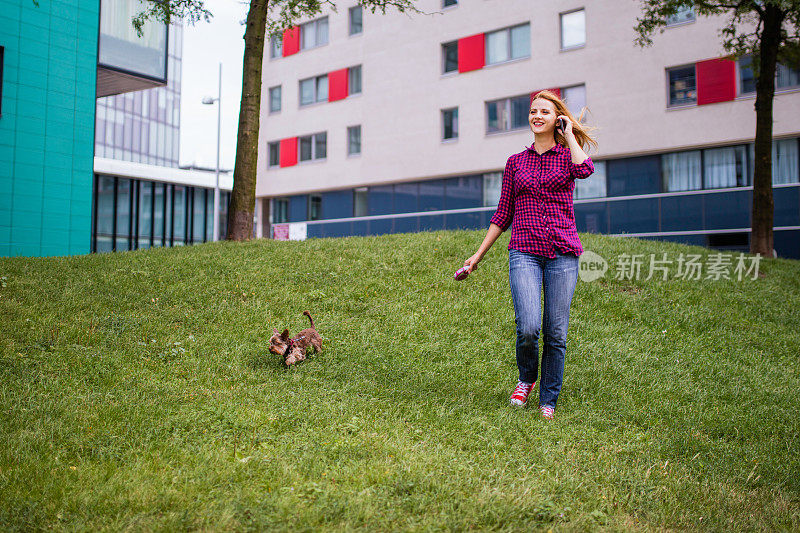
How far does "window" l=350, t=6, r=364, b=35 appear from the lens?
29.8 metres

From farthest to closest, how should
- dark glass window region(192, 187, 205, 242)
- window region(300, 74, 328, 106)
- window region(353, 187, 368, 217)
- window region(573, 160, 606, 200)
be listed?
dark glass window region(192, 187, 205, 242) → window region(300, 74, 328, 106) → window region(353, 187, 368, 217) → window region(573, 160, 606, 200)

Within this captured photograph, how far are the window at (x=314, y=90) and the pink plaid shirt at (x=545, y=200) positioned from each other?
27.3 m

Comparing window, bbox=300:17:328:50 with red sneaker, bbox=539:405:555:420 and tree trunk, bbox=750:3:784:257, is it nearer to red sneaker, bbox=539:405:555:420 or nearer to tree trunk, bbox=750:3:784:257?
tree trunk, bbox=750:3:784:257

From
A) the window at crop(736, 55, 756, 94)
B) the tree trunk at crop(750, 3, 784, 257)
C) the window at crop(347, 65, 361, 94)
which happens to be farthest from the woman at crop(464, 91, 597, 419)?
the window at crop(347, 65, 361, 94)

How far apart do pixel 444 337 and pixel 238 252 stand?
477 cm

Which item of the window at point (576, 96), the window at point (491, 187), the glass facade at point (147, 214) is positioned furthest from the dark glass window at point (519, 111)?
the glass facade at point (147, 214)

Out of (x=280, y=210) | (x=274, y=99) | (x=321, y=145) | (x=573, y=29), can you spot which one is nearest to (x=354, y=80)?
(x=321, y=145)

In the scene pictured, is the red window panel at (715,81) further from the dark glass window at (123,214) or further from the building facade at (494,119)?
the dark glass window at (123,214)

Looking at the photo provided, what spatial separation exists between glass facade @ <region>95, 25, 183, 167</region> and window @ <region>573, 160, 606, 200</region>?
55.3 metres

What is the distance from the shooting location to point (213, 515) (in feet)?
9.98

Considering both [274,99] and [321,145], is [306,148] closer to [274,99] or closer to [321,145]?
[321,145]

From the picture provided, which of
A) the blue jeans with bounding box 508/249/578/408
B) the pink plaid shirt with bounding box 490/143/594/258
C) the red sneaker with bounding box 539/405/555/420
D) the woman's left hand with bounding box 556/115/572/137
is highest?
the woman's left hand with bounding box 556/115/572/137

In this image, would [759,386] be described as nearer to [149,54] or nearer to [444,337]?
[444,337]

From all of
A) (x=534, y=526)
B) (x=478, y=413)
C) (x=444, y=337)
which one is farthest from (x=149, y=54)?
(x=534, y=526)
